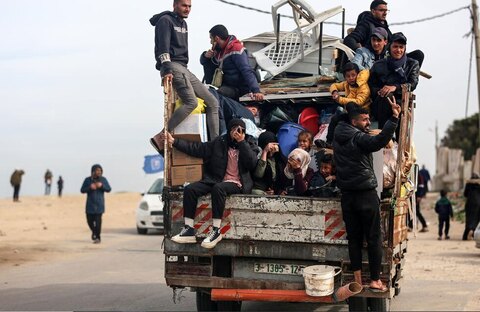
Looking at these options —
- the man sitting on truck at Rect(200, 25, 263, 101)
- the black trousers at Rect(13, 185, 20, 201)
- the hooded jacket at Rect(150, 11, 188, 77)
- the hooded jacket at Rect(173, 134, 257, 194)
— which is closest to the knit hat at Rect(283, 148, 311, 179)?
the hooded jacket at Rect(173, 134, 257, 194)

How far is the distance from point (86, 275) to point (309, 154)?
6.53m

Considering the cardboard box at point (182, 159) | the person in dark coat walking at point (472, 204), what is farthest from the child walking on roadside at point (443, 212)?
the cardboard box at point (182, 159)

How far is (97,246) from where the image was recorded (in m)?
22.8

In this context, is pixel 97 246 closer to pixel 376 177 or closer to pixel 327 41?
pixel 327 41

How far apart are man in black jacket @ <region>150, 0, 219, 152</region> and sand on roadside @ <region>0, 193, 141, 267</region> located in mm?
8522

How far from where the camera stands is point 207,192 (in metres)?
9.44

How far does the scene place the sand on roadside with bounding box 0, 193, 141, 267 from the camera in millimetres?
20405

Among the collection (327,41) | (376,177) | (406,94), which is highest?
(327,41)

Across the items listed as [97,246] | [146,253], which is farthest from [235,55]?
[97,246]

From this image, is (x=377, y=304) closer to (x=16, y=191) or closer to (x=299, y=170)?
(x=299, y=170)

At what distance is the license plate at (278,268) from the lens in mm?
9141

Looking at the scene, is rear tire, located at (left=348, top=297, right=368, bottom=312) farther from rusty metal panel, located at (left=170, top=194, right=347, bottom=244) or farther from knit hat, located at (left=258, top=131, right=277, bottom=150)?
knit hat, located at (left=258, top=131, right=277, bottom=150)

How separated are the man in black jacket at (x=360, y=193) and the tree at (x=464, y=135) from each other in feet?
227

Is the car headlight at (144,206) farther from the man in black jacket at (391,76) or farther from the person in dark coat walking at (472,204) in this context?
the man in black jacket at (391,76)
